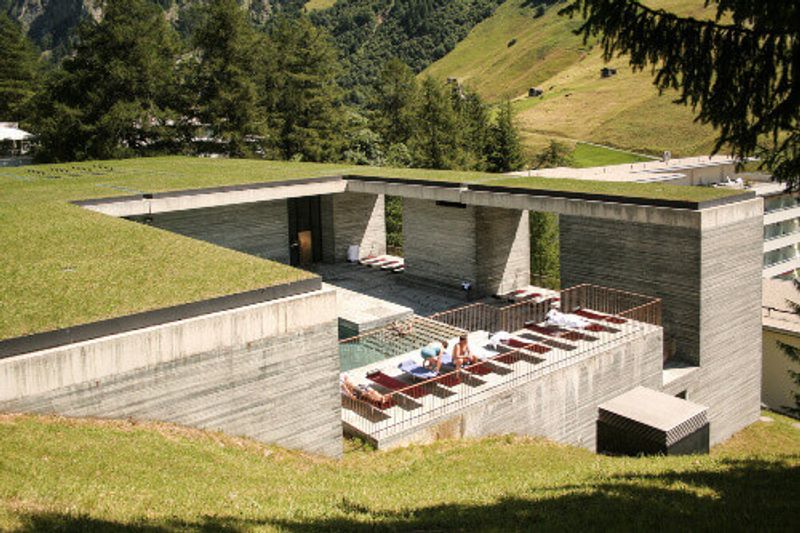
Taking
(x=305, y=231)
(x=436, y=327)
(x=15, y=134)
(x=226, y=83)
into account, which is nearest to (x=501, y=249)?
(x=436, y=327)

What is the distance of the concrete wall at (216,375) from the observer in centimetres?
916

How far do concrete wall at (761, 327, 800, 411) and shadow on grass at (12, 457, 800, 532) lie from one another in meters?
16.3

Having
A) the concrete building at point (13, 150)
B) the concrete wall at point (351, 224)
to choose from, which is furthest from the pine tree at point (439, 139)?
the concrete building at point (13, 150)

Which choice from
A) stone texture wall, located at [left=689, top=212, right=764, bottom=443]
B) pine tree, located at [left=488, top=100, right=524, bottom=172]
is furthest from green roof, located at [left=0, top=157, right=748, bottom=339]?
pine tree, located at [left=488, top=100, right=524, bottom=172]

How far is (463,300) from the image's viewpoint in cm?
2384

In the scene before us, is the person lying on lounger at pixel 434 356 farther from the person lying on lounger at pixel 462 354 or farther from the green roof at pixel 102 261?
the green roof at pixel 102 261

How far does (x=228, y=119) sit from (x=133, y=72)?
6054 mm

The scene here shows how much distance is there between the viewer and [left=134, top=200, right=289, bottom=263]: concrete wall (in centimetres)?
2412

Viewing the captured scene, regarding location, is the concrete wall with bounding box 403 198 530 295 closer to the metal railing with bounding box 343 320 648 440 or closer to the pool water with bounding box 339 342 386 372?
the pool water with bounding box 339 342 386 372

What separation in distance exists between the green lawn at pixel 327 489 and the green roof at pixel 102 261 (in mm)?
1705

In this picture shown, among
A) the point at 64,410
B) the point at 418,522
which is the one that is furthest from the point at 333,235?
the point at 418,522

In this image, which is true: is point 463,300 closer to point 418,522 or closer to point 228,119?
point 418,522

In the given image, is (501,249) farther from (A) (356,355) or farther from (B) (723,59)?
(B) (723,59)

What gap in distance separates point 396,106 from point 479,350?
4777cm
